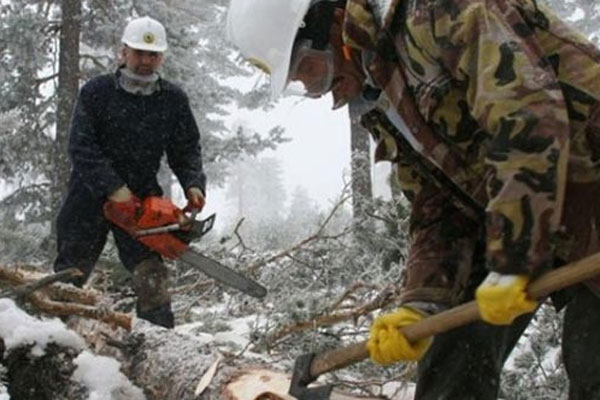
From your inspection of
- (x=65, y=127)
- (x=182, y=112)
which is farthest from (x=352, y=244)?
(x=65, y=127)

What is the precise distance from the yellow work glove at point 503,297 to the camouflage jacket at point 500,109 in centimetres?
2

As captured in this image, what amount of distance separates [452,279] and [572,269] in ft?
1.88

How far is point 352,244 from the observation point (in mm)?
5934

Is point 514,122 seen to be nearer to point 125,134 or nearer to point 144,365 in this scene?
point 144,365

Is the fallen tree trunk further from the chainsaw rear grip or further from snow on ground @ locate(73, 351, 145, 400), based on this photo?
the chainsaw rear grip

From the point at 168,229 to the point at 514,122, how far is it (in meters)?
2.79

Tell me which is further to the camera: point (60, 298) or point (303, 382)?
point (60, 298)

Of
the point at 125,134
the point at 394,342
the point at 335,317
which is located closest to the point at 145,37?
the point at 125,134

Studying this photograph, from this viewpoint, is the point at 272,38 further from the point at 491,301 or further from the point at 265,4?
the point at 491,301

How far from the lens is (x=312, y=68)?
2107 mm

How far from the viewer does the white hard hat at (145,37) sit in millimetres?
4406

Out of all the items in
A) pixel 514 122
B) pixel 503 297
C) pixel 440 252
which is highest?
pixel 514 122

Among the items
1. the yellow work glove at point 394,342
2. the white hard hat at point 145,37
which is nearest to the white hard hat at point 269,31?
the yellow work glove at point 394,342

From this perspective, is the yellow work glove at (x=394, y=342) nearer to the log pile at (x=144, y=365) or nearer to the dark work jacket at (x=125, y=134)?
the log pile at (x=144, y=365)
